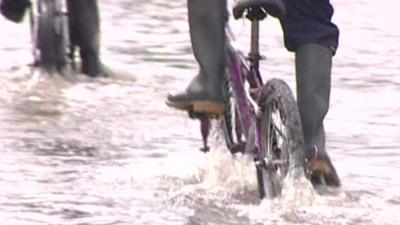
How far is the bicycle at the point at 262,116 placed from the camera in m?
5.89

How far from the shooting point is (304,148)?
595cm

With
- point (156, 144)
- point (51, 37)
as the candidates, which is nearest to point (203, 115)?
point (156, 144)

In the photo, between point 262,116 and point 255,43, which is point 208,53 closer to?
point 255,43

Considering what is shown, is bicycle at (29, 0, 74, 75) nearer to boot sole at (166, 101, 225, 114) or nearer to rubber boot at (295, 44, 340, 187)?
boot sole at (166, 101, 225, 114)

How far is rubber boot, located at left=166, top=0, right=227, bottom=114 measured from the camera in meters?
6.16

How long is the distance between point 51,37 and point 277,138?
3.79 meters

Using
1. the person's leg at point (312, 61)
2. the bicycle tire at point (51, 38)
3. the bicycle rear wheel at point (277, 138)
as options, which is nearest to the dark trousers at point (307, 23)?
the person's leg at point (312, 61)

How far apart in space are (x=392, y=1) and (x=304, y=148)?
26.0ft

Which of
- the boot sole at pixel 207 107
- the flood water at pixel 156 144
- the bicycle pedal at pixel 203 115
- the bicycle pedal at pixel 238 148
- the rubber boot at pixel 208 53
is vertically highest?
the rubber boot at pixel 208 53

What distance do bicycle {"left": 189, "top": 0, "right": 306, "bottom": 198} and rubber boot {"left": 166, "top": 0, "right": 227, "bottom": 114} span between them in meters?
0.12

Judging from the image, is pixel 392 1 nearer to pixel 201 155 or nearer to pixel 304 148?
pixel 201 155

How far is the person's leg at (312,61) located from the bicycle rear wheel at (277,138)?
0.22 metres

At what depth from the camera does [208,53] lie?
6.19 meters

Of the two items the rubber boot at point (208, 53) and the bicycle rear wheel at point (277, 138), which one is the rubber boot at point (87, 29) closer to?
the rubber boot at point (208, 53)
